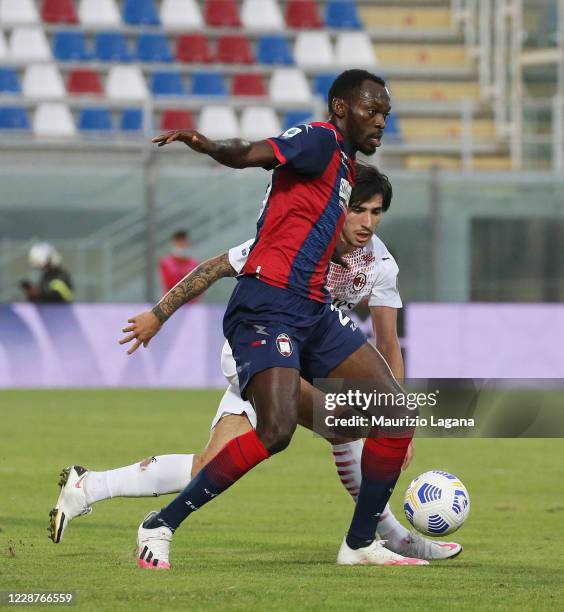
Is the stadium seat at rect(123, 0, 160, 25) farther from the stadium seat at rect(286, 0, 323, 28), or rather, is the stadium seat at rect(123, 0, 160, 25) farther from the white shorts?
the white shorts

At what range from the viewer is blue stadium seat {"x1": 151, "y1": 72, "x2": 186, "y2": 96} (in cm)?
2470

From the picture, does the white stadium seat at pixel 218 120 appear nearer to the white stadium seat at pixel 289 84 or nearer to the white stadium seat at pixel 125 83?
the white stadium seat at pixel 125 83

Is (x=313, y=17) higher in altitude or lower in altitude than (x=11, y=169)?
higher

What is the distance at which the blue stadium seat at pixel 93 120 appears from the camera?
2284 centimetres

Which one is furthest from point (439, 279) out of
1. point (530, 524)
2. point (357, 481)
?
point (357, 481)

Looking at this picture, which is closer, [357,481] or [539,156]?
[357,481]

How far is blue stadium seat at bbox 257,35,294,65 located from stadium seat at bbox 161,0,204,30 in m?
1.16

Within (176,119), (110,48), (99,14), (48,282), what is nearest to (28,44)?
(110,48)

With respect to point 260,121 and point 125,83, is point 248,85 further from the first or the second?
point 260,121

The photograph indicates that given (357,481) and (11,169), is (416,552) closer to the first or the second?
(357,481)

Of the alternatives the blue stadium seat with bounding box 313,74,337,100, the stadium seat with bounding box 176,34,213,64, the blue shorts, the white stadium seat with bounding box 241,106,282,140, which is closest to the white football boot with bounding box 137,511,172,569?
the blue shorts

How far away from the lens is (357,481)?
6.77 metres

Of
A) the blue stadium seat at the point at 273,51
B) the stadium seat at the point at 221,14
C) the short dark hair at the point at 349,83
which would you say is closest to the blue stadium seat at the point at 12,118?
the stadium seat at the point at 221,14

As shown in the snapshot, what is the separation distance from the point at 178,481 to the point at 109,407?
953 centimetres
